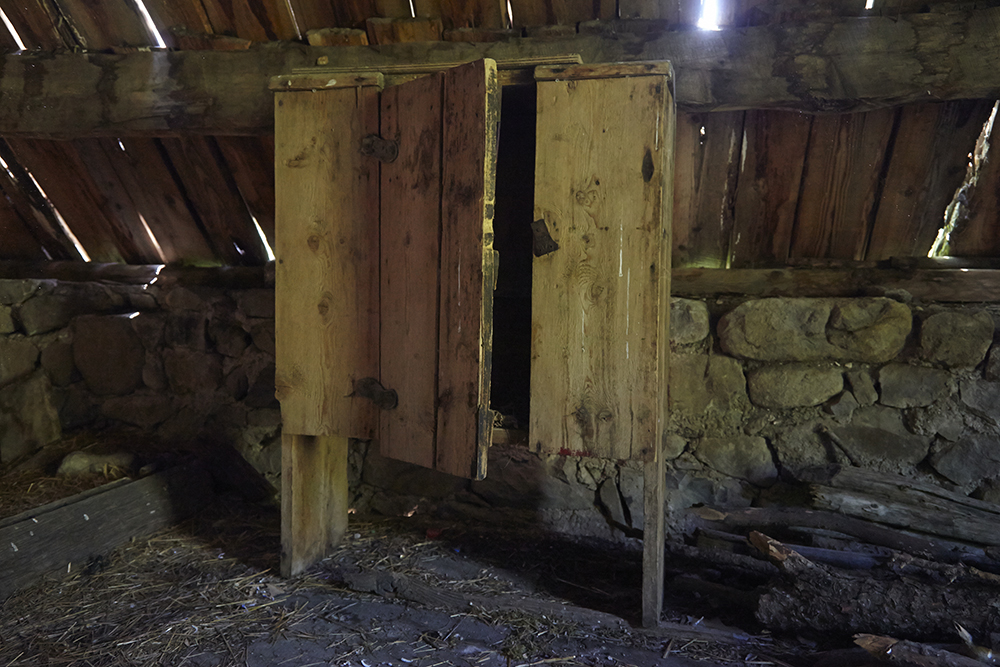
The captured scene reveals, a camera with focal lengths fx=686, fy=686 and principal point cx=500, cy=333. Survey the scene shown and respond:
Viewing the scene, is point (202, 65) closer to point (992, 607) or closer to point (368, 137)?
point (368, 137)

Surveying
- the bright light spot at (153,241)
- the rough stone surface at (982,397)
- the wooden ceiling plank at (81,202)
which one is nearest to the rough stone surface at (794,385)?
the rough stone surface at (982,397)

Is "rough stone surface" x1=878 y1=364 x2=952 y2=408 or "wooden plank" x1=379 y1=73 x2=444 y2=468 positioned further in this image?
"rough stone surface" x1=878 y1=364 x2=952 y2=408

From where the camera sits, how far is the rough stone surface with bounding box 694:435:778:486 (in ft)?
9.71

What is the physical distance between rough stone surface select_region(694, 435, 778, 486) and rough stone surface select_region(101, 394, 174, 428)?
2812 mm

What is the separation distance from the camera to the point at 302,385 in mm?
2650

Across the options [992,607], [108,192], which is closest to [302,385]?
[108,192]

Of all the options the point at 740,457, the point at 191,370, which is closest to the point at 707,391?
the point at 740,457

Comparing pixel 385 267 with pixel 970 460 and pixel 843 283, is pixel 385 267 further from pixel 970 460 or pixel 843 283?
pixel 970 460

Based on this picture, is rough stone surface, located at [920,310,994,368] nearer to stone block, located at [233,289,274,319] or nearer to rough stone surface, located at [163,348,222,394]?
stone block, located at [233,289,274,319]

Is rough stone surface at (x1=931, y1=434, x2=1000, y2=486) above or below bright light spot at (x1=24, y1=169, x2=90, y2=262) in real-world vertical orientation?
below

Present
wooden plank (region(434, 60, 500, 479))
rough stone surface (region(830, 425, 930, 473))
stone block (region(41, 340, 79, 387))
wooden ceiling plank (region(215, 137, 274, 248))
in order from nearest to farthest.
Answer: wooden plank (region(434, 60, 500, 479)), rough stone surface (region(830, 425, 930, 473)), wooden ceiling plank (region(215, 137, 274, 248)), stone block (region(41, 340, 79, 387))

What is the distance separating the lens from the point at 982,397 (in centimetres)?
273

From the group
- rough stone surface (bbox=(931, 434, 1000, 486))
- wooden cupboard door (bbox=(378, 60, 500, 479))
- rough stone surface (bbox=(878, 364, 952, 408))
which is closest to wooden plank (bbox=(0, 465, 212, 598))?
wooden cupboard door (bbox=(378, 60, 500, 479))

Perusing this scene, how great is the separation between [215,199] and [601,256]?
2.19 metres
